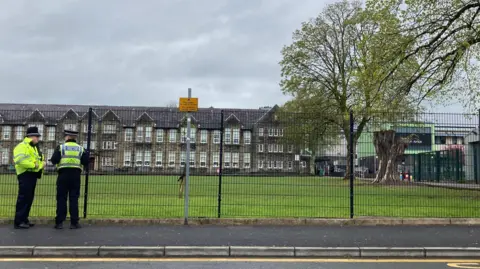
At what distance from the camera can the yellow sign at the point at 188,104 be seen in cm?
957

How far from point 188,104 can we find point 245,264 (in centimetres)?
435

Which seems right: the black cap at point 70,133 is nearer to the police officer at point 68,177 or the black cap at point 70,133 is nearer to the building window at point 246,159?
the police officer at point 68,177

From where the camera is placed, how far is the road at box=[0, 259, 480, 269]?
6.20m

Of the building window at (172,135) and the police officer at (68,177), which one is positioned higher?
the building window at (172,135)

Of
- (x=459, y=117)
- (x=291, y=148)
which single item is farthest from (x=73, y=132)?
(x=459, y=117)

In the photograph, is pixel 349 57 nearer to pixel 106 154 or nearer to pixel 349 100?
pixel 349 100

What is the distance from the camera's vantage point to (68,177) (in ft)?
29.2

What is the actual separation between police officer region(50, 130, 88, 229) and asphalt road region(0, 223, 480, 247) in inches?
12.8

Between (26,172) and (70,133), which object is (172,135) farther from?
(26,172)

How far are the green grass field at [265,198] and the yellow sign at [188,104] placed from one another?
6.00ft

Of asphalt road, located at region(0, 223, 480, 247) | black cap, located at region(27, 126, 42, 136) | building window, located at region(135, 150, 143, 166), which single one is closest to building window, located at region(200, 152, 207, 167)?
building window, located at region(135, 150, 143, 166)

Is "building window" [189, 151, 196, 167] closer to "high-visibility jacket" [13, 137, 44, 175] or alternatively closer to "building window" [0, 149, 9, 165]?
"high-visibility jacket" [13, 137, 44, 175]

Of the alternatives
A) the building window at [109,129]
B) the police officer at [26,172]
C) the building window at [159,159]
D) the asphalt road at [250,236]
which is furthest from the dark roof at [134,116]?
the asphalt road at [250,236]

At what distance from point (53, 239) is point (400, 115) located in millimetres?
9084
